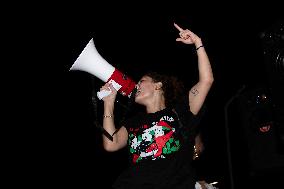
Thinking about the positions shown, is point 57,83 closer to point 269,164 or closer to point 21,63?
point 21,63

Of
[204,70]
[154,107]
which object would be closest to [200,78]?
[204,70]

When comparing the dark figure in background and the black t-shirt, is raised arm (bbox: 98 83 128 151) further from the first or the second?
the black t-shirt

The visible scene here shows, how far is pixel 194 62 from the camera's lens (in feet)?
10.9

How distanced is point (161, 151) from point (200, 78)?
426 millimetres

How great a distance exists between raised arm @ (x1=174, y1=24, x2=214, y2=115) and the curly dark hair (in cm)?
24

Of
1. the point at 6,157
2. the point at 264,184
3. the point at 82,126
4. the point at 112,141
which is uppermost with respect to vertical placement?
the point at 82,126

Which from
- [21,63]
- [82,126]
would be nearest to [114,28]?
[21,63]

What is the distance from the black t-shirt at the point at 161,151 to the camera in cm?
167

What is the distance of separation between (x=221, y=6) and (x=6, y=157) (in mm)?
2587

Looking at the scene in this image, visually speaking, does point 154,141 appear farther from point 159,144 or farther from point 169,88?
point 169,88

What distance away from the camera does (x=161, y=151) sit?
173 cm

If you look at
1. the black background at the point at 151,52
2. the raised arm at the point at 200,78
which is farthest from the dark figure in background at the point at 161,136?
the black background at the point at 151,52

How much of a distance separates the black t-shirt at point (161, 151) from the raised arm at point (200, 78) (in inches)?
2.6

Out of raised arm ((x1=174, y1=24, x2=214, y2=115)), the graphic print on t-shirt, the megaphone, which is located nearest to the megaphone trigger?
the megaphone
